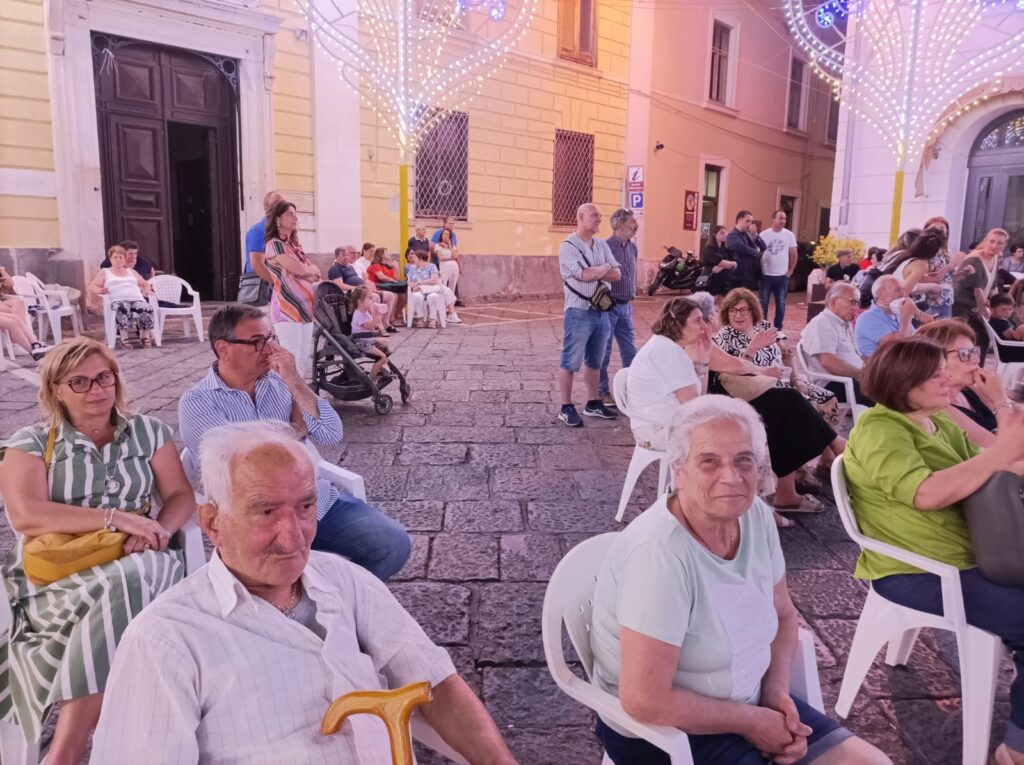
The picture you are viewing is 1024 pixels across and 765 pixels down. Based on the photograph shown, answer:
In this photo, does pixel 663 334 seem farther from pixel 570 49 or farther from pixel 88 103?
pixel 570 49

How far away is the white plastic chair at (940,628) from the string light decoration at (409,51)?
880 cm

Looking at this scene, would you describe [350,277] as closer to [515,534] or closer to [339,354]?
[339,354]

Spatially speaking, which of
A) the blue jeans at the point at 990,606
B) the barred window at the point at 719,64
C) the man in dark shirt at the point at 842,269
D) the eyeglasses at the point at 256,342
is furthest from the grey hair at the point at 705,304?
the barred window at the point at 719,64

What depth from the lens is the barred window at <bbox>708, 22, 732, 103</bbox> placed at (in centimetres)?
1759

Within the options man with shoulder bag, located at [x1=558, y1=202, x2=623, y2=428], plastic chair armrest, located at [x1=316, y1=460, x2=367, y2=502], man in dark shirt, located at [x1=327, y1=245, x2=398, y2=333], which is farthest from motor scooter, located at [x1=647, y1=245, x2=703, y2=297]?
plastic chair armrest, located at [x1=316, y1=460, x2=367, y2=502]

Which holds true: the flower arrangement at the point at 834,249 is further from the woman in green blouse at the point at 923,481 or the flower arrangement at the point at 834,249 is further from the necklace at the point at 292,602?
the necklace at the point at 292,602

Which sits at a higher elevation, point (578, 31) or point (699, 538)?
point (578, 31)

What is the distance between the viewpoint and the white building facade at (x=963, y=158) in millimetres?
11156

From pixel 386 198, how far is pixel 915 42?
24.9 ft

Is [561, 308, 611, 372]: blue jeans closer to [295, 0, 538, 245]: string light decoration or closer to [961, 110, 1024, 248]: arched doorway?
[295, 0, 538, 245]: string light decoration

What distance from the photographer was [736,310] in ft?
14.3

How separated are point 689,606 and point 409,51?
10.6 m

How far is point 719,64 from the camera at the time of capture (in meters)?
17.8

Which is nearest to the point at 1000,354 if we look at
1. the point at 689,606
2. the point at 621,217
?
the point at 621,217
